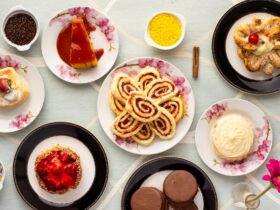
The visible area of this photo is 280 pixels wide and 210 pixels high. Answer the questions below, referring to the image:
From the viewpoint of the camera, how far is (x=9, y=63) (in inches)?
101

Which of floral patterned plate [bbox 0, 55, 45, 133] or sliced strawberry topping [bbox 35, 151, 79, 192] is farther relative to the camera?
floral patterned plate [bbox 0, 55, 45, 133]

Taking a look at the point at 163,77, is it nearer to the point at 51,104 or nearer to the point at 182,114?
the point at 182,114

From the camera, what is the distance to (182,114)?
255 cm

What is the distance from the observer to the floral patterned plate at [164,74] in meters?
2.56

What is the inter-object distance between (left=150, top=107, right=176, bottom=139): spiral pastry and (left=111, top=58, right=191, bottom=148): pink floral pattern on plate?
0.13 meters

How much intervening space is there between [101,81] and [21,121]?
456 mm

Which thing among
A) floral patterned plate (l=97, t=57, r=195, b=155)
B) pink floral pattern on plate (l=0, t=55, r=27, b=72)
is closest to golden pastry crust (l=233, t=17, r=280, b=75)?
floral patterned plate (l=97, t=57, r=195, b=155)

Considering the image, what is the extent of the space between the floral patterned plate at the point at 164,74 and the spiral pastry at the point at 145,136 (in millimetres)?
31

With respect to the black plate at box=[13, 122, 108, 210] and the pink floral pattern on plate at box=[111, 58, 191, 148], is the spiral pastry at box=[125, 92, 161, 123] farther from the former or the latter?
the black plate at box=[13, 122, 108, 210]

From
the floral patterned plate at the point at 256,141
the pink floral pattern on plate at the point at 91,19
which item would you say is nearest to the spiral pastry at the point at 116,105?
the pink floral pattern on plate at the point at 91,19

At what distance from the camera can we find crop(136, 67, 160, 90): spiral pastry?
8.41ft

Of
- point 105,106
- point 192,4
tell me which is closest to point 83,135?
point 105,106

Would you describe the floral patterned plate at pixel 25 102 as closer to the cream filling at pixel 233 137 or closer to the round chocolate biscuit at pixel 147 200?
the round chocolate biscuit at pixel 147 200

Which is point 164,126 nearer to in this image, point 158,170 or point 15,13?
point 158,170
